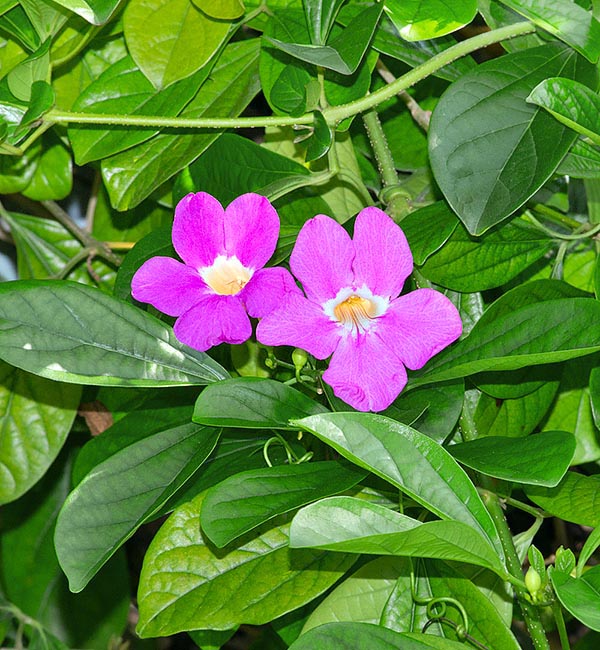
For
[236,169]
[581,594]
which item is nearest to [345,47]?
[236,169]

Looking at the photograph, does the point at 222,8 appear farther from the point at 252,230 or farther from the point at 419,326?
the point at 419,326

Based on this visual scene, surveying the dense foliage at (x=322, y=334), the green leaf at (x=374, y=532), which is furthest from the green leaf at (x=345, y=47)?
the green leaf at (x=374, y=532)

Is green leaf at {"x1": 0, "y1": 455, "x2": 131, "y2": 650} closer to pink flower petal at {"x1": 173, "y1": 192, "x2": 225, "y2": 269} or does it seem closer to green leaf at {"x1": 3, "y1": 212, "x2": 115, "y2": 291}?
green leaf at {"x1": 3, "y1": 212, "x2": 115, "y2": 291}

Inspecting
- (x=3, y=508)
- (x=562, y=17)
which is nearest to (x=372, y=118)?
(x=562, y=17)

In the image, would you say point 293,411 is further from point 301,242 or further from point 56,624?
point 56,624

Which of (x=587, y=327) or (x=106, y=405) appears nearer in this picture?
(x=587, y=327)

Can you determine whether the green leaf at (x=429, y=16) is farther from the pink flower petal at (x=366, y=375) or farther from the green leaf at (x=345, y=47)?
the pink flower petal at (x=366, y=375)

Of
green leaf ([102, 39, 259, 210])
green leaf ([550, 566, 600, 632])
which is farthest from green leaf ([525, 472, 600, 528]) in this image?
green leaf ([102, 39, 259, 210])
